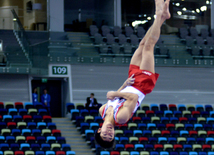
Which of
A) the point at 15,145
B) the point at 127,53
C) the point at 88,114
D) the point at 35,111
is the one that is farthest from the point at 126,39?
the point at 15,145

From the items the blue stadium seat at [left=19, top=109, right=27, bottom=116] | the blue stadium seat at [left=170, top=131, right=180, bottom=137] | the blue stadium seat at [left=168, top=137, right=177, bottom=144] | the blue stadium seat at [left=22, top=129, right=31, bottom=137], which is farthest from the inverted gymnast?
the blue stadium seat at [left=170, top=131, right=180, bottom=137]

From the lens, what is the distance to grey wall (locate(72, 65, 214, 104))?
19609 millimetres

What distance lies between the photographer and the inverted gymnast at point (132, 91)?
6391 millimetres

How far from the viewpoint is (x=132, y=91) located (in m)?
6.59

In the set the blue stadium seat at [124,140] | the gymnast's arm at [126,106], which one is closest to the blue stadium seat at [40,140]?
the blue stadium seat at [124,140]

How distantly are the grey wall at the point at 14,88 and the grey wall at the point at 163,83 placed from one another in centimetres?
226

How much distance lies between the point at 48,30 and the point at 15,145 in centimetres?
666

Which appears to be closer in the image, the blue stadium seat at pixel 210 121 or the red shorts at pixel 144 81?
the red shorts at pixel 144 81

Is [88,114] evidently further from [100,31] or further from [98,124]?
[100,31]

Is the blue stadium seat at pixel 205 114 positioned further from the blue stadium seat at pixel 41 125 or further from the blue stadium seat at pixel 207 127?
A: the blue stadium seat at pixel 41 125

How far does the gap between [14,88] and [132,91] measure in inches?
520

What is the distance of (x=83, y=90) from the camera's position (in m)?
19.6

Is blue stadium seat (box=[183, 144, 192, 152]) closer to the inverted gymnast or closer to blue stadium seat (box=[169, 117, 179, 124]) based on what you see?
blue stadium seat (box=[169, 117, 179, 124])

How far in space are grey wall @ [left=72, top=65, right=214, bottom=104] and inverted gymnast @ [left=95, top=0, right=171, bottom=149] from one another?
12634mm
